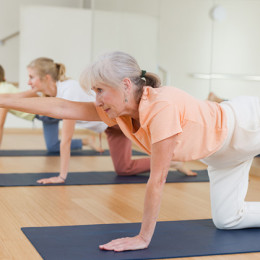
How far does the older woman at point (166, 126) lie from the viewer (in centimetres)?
171

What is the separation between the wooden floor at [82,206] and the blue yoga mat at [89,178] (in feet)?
0.35

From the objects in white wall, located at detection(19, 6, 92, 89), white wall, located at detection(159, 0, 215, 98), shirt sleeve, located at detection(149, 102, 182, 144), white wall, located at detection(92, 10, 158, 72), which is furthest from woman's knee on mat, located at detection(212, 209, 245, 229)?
white wall, located at detection(19, 6, 92, 89)

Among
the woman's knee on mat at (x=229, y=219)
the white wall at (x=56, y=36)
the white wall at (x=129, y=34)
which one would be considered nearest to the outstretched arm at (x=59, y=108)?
the woman's knee on mat at (x=229, y=219)

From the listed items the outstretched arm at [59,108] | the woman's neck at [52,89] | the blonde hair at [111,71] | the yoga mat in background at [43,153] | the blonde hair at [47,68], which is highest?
the blonde hair at [111,71]

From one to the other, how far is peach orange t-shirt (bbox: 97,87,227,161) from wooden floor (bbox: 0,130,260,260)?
430 millimetres

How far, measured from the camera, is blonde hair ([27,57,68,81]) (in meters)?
3.30

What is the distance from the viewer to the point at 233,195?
2121 millimetres

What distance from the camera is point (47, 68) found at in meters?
3.34

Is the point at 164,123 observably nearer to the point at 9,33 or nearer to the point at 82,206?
the point at 82,206

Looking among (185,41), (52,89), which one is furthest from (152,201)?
(185,41)

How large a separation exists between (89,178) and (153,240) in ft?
5.11

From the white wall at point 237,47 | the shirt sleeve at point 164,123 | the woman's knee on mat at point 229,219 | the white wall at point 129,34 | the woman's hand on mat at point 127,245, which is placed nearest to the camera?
the shirt sleeve at point 164,123

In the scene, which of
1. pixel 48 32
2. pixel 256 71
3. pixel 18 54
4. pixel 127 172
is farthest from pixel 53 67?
pixel 18 54

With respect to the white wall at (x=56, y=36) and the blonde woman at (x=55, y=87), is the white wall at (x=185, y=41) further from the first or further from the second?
the white wall at (x=56, y=36)
